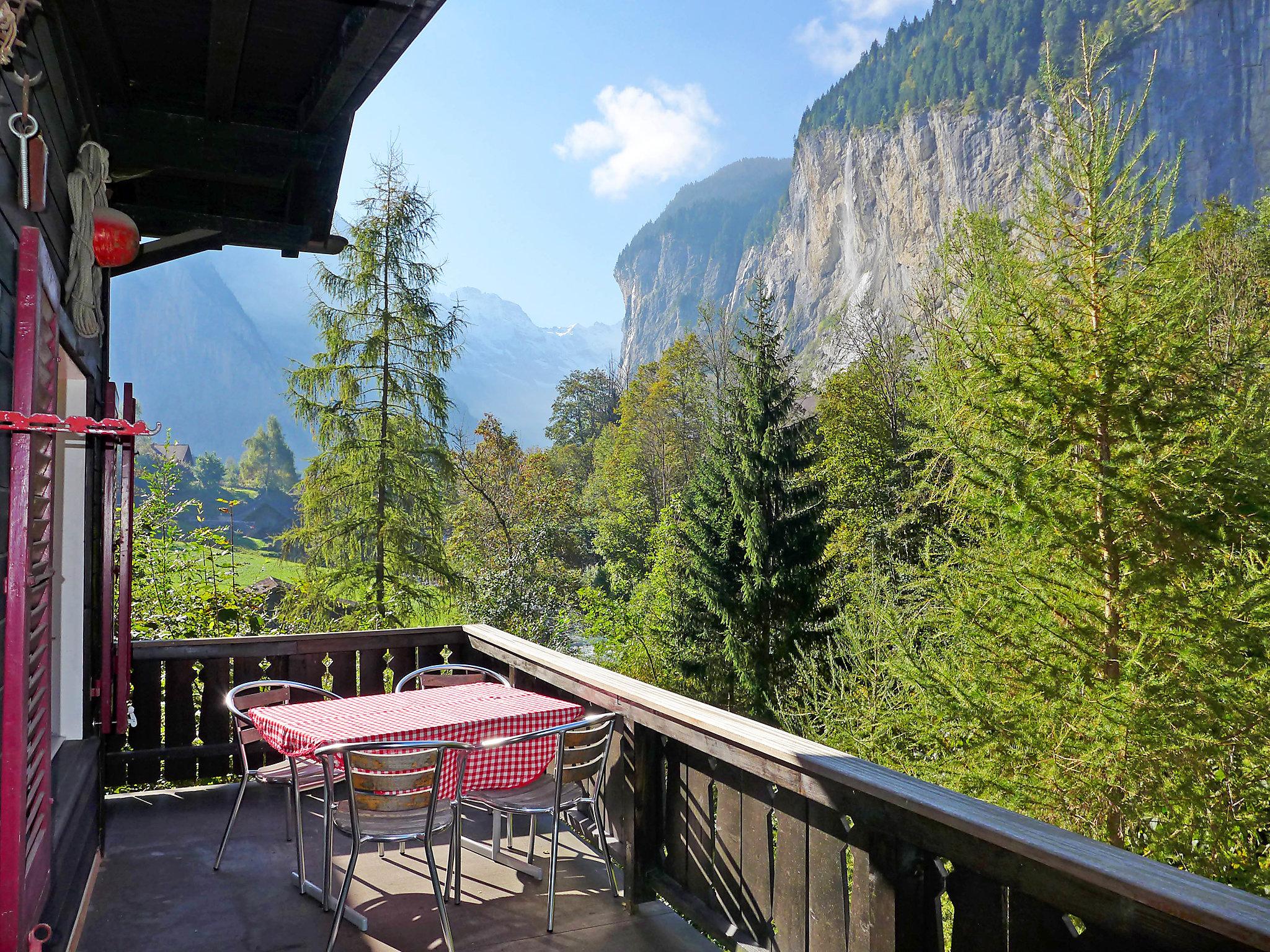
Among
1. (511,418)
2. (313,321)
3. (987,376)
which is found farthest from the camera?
(511,418)

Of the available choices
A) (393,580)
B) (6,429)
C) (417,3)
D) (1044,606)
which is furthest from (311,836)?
(393,580)

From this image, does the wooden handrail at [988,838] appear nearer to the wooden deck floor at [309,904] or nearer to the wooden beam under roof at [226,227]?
the wooden deck floor at [309,904]

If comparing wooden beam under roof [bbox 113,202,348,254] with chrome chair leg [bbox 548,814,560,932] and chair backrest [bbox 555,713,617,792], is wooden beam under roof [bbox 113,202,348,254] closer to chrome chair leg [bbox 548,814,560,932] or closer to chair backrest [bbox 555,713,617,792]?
chair backrest [bbox 555,713,617,792]

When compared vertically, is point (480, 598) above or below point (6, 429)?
below

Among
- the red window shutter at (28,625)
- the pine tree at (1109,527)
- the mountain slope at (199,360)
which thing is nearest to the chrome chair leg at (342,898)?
the red window shutter at (28,625)

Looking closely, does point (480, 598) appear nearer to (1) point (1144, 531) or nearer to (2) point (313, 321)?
(2) point (313, 321)

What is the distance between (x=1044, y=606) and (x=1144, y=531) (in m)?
0.57

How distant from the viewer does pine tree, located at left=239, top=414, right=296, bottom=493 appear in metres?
63.2

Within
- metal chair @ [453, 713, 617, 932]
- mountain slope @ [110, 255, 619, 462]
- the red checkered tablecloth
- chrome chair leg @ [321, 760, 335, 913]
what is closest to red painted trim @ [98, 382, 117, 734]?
the red checkered tablecloth

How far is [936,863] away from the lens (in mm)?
1775

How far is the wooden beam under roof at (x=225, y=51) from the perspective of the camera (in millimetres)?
2027

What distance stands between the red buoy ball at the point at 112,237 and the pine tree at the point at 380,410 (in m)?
9.15

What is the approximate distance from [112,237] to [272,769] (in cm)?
200

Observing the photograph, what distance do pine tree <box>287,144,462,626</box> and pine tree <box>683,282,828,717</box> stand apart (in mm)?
5185
